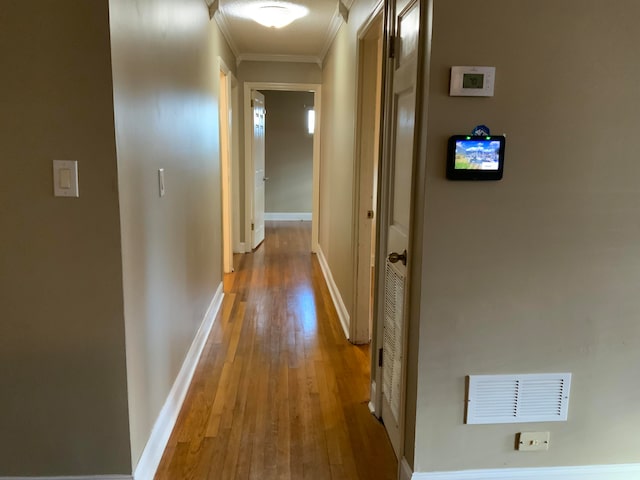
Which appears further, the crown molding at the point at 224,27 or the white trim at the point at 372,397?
the crown molding at the point at 224,27

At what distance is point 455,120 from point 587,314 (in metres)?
0.86

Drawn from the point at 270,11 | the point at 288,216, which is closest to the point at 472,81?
the point at 270,11

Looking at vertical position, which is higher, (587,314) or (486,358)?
(587,314)

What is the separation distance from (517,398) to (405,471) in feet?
1.65

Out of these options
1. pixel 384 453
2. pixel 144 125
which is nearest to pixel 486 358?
pixel 384 453

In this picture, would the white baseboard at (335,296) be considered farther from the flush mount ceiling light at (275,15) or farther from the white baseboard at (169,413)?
the flush mount ceiling light at (275,15)

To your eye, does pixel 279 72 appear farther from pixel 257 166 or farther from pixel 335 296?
pixel 335 296

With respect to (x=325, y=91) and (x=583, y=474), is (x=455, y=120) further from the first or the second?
(x=325, y=91)

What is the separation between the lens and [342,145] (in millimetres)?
3973

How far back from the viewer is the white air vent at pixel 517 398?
1855 millimetres

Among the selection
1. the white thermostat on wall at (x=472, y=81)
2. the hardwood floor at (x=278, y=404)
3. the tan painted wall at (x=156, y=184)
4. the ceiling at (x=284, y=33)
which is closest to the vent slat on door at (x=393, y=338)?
the hardwood floor at (x=278, y=404)

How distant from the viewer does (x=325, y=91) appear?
18.4 feet

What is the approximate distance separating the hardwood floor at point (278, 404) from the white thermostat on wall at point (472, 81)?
1.52 metres

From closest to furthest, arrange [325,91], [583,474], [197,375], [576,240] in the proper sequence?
[576,240] < [583,474] < [197,375] < [325,91]
